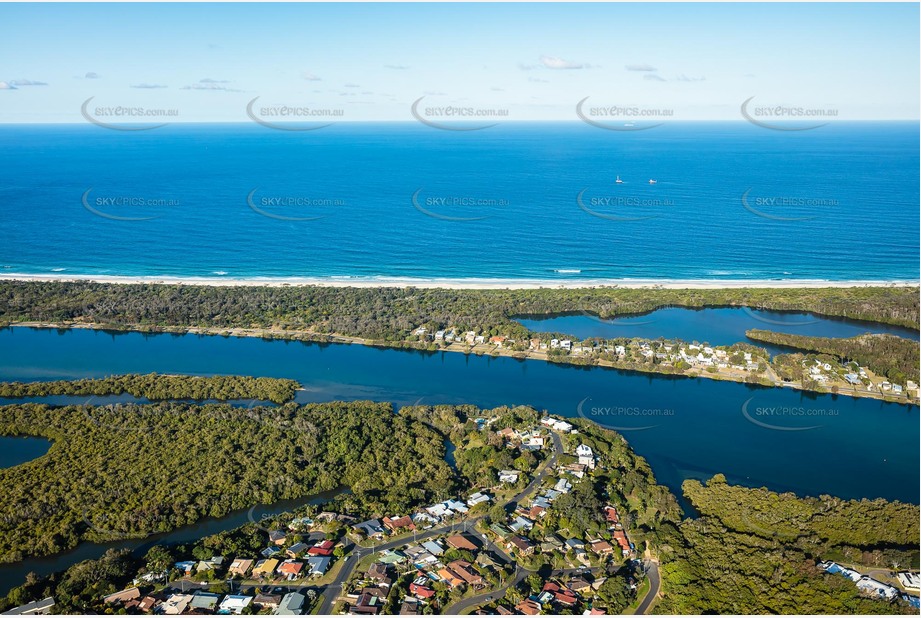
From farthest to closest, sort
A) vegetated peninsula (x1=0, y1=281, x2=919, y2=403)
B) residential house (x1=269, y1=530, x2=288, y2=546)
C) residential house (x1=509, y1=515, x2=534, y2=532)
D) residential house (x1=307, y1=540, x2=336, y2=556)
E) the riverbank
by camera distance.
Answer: vegetated peninsula (x1=0, y1=281, x2=919, y2=403)
the riverbank
residential house (x1=509, y1=515, x2=534, y2=532)
residential house (x1=269, y1=530, x2=288, y2=546)
residential house (x1=307, y1=540, x2=336, y2=556)

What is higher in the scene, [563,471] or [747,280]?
[747,280]

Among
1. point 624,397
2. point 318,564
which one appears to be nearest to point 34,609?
point 318,564

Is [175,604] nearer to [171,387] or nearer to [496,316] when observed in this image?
[171,387]

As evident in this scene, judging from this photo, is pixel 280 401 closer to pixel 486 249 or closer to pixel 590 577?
pixel 590 577

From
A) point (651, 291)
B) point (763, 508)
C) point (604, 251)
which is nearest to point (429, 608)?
point (763, 508)

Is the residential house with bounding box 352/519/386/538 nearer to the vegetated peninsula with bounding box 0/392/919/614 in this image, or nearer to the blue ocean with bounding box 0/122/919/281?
the vegetated peninsula with bounding box 0/392/919/614

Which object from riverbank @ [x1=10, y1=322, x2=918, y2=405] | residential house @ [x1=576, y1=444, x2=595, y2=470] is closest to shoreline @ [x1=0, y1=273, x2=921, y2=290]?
riverbank @ [x1=10, y1=322, x2=918, y2=405]

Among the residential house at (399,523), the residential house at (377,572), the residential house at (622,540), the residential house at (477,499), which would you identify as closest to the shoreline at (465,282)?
the residential house at (477,499)

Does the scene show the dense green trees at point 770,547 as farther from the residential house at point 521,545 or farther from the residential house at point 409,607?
the residential house at point 409,607
